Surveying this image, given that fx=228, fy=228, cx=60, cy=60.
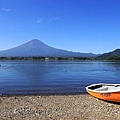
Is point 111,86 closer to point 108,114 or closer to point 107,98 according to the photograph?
point 107,98

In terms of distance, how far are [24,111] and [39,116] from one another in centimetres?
123

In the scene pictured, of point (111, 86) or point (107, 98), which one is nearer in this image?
point (107, 98)

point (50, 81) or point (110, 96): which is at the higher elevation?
point (110, 96)

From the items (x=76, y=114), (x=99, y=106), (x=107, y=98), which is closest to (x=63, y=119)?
(x=76, y=114)

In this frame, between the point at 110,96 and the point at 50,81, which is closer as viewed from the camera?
the point at 110,96

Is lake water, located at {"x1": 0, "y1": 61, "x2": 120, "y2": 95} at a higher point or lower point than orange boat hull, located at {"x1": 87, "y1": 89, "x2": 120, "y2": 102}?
lower

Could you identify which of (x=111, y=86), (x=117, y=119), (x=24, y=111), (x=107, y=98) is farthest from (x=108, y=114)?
(x=111, y=86)

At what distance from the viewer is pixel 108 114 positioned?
11.4 m

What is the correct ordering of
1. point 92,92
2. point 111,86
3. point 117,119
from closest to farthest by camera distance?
point 117,119 → point 92,92 → point 111,86

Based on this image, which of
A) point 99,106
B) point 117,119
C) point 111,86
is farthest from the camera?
point 111,86

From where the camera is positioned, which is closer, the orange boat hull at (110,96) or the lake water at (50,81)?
the orange boat hull at (110,96)

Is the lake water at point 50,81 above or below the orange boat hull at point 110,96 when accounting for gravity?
below

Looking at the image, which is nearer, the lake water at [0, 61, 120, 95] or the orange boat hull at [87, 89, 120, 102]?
the orange boat hull at [87, 89, 120, 102]

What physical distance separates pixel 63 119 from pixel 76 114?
113 cm
